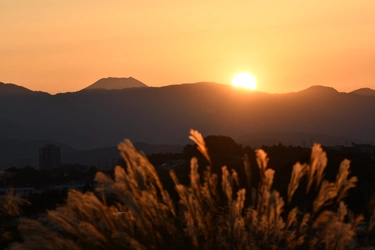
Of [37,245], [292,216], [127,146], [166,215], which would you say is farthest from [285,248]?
[37,245]

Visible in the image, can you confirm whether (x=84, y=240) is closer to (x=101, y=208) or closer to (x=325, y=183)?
(x=101, y=208)

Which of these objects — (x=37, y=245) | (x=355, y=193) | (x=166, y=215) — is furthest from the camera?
(x=355, y=193)

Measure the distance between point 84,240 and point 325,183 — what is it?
2740mm

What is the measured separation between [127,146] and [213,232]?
1491 millimetres

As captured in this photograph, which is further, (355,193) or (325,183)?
(355,193)

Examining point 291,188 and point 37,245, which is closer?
point 37,245

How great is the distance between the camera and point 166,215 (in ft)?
32.4

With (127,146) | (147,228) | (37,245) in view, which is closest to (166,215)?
(147,228)

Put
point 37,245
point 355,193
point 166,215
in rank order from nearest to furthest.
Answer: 1. point 37,245
2. point 166,215
3. point 355,193

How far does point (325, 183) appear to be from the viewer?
31.6ft

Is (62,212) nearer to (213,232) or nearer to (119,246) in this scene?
(119,246)

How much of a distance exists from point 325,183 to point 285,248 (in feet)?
2.80

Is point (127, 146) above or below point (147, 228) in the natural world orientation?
above

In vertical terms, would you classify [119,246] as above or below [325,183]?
below
